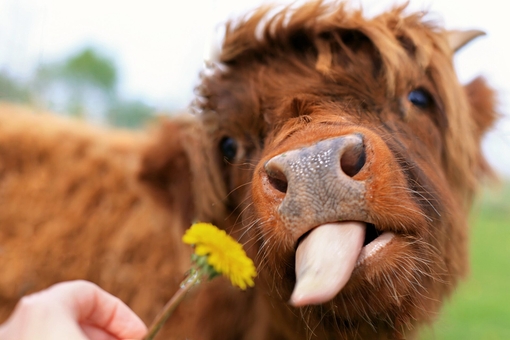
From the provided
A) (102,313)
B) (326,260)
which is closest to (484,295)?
(326,260)

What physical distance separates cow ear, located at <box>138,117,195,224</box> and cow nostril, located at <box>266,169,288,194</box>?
151 centimetres

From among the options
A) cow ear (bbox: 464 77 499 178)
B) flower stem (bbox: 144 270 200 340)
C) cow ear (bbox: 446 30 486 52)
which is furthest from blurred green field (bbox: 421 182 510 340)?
flower stem (bbox: 144 270 200 340)

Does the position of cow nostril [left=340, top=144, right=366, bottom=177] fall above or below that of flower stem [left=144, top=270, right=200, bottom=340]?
above

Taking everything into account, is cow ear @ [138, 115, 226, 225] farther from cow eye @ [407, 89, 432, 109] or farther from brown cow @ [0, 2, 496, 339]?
cow eye @ [407, 89, 432, 109]

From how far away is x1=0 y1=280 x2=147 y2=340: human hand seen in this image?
2.59 ft

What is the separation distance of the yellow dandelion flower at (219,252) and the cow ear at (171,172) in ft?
6.53

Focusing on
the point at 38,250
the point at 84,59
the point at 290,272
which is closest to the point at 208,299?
the point at 38,250

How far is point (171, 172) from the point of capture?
2961 millimetres

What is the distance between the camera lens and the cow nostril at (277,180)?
4.61ft

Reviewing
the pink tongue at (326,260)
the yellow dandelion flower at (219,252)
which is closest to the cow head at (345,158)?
the pink tongue at (326,260)

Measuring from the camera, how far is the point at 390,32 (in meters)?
2.17

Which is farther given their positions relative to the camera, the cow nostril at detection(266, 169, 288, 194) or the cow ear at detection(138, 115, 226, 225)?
the cow ear at detection(138, 115, 226, 225)

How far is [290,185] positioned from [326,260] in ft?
0.96

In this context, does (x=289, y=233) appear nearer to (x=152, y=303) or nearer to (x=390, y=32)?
(x=390, y=32)
